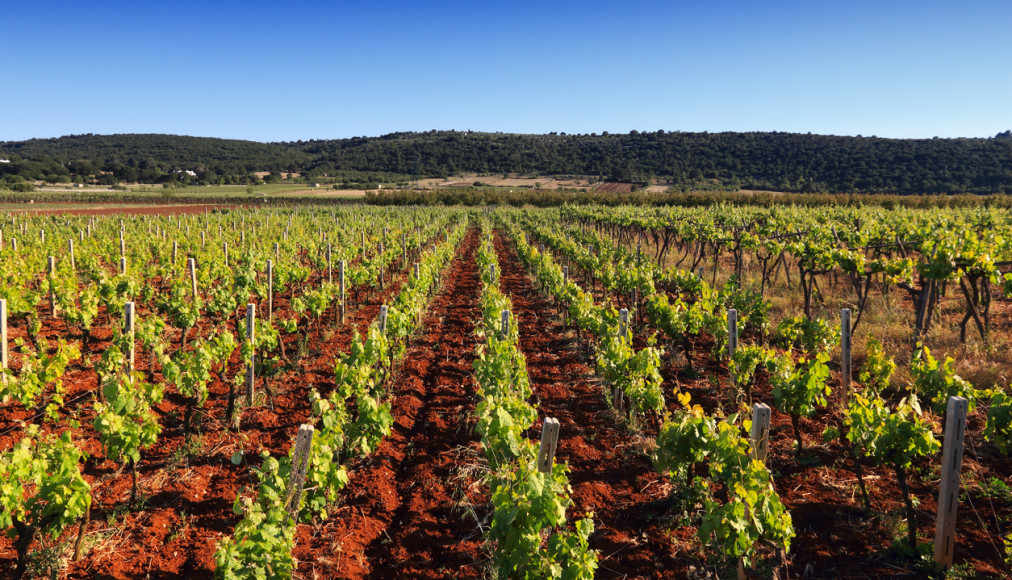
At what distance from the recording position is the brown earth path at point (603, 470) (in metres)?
4.01

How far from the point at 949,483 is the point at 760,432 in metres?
1.44

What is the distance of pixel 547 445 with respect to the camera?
3.64 m

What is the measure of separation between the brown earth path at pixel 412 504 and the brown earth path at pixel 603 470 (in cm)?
109

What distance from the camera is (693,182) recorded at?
81688 mm

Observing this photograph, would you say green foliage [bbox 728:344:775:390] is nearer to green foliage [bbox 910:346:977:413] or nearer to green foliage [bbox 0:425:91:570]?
green foliage [bbox 910:346:977:413]

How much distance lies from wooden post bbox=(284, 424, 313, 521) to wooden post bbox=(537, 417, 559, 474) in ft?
5.49

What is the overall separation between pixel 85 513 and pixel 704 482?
482cm

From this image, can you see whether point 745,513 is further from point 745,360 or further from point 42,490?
point 42,490

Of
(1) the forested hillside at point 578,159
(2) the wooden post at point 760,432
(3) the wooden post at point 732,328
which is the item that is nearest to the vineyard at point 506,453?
(2) the wooden post at point 760,432

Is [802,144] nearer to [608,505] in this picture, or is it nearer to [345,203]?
[345,203]

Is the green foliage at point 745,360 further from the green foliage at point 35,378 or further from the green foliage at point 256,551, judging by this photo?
the green foliage at point 35,378

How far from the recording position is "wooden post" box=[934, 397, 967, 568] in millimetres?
3443

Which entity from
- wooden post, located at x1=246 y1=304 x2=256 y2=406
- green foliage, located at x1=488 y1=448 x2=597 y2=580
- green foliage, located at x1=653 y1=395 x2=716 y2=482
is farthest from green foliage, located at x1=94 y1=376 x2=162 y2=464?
green foliage, located at x1=653 y1=395 x2=716 y2=482

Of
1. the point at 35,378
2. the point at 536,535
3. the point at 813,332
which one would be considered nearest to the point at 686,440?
the point at 536,535
